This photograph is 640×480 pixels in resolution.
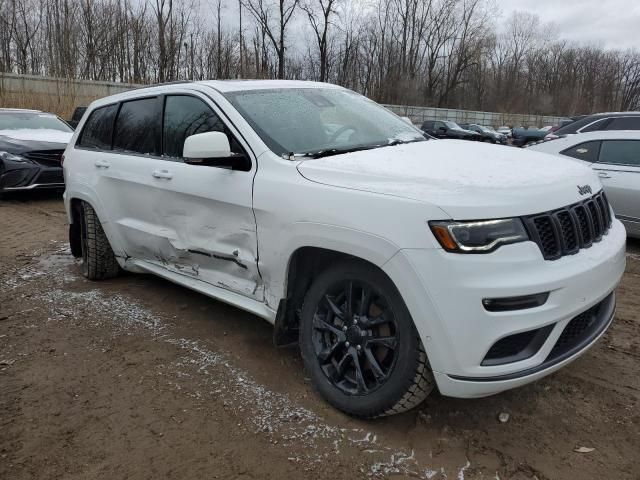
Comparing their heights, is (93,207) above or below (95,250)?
above

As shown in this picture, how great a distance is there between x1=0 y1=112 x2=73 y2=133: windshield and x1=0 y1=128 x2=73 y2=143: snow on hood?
0.60ft

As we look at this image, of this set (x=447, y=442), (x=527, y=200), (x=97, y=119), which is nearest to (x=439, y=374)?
(x=447, y=442)

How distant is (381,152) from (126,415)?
78.8 inches

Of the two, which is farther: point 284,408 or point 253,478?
point 284,408

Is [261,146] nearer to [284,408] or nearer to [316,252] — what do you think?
[316,252]

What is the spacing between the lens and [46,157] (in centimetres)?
927

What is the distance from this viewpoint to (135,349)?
3.57 m

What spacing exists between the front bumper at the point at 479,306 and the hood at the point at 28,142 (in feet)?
29.2

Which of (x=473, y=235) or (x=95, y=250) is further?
(x=95, y=250)

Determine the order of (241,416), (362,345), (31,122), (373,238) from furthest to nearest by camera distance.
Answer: (31,122) < (241,416) < (362,345) < (373,238)

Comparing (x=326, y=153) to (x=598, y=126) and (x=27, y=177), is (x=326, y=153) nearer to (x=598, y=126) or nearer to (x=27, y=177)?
(x=27, y=177)

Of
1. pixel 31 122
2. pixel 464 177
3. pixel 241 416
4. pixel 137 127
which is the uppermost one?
pixel 31 122

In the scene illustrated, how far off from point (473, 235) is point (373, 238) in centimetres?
44

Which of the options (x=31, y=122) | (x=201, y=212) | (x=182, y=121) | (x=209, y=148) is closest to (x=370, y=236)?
(x=209, y=148)
